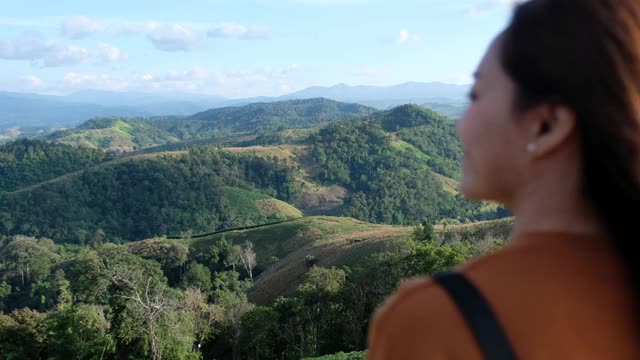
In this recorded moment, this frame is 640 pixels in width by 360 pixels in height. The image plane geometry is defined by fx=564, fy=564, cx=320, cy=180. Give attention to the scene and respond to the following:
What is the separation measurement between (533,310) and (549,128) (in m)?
0.35

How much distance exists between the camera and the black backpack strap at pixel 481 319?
0.92 m

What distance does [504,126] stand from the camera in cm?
110

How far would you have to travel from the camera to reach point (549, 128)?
1.06 m

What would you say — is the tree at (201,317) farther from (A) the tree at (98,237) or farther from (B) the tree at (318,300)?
(A) the tree at (98,237)

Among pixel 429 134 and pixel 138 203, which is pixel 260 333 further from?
pixel 429 134

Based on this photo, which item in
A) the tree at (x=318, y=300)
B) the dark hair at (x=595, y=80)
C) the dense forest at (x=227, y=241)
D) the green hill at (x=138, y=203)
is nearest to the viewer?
the dark hair at (x=595, y=80)

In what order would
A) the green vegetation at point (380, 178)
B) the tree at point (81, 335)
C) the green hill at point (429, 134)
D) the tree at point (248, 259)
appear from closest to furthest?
the tree at point (81, 335), the tree at point (248, 259), the green vegetation at point (380, 178), the green hill at point (429, 134)

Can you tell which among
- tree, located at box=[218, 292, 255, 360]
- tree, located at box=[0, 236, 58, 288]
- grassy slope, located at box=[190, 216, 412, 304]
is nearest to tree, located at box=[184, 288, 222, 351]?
tree, located at box=[218, 292, 255, 360]

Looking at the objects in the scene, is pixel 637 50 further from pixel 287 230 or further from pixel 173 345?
pixel 287 230

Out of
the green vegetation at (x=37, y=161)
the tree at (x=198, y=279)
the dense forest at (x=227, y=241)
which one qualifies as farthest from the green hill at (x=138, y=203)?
the tree at (x=198, y=279)

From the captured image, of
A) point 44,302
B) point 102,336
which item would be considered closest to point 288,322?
point 102,336

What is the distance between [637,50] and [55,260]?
71603mm

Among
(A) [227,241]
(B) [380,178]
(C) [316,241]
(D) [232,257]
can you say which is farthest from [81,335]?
(B) [380,178]

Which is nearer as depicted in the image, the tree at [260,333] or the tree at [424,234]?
the tree at [260,333]
